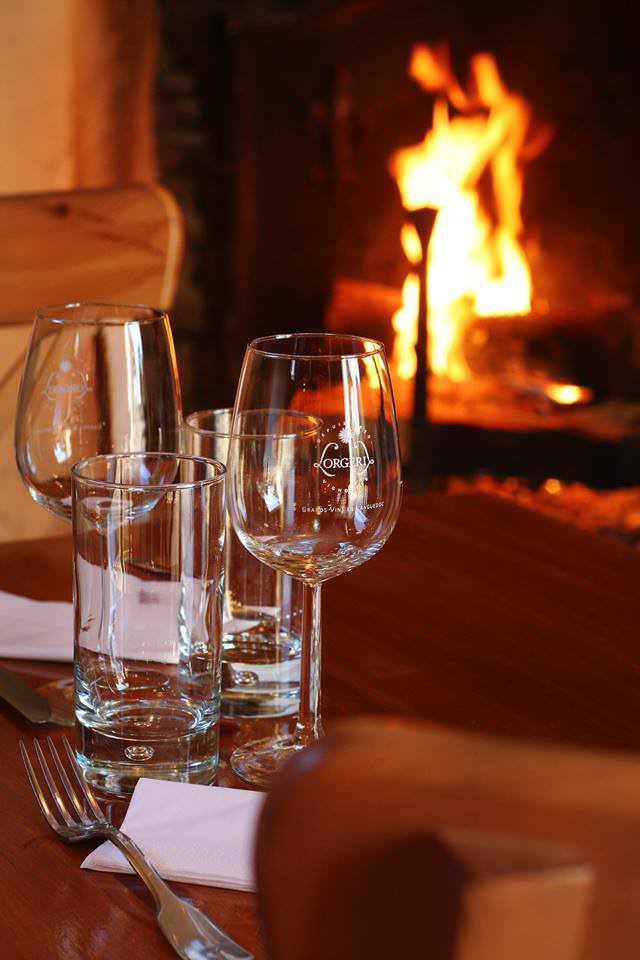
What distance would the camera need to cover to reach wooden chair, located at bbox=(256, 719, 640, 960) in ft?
0.72

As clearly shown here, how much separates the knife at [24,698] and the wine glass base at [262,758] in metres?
0.11

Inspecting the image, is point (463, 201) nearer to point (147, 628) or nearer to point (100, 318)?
point (100, 318)

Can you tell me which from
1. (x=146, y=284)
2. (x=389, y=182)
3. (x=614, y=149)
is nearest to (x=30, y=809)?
(x=146, y=284)

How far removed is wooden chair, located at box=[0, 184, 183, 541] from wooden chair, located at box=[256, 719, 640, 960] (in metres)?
1.26

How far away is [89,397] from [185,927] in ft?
1.20

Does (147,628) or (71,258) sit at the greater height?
(71,258)

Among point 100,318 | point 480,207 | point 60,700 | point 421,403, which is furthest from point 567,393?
point 60,700

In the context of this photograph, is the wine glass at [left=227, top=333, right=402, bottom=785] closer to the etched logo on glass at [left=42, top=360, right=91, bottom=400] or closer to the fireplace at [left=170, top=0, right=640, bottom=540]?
the etched logo on glass at [left=42, top=360, right=91, bottom=400]

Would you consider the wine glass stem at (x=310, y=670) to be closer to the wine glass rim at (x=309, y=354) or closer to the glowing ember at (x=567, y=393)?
the wine glass rim at (x=309, y=354)

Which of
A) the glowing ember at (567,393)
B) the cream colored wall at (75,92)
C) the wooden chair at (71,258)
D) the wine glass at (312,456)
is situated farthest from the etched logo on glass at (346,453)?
the cream colored wall at (75,92)

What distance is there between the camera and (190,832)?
572 mm

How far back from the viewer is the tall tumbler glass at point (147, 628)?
62cm

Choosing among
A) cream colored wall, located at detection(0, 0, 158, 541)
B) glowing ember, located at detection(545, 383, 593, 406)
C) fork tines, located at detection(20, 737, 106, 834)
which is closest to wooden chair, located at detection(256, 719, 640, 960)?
fork tines, located at detection(20, 737, 106, 834)

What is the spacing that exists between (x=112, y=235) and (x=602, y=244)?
4.61 ft
